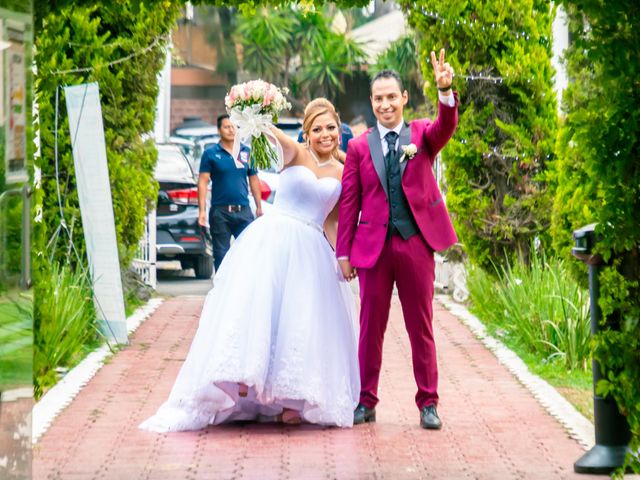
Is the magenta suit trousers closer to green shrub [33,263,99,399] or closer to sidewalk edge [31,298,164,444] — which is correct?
sidewalk edge [31,298,164,444]

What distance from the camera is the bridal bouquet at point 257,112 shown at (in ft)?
29.3

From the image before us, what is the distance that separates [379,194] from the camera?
340 inches

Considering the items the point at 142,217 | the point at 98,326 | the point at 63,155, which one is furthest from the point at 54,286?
the point at 142,217

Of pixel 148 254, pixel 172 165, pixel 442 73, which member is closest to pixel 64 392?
pixel 442 73

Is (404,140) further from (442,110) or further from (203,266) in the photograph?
(203,266)

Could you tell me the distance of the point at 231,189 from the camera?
1446 cm

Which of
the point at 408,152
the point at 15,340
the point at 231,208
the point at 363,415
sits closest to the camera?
the point at 15,340

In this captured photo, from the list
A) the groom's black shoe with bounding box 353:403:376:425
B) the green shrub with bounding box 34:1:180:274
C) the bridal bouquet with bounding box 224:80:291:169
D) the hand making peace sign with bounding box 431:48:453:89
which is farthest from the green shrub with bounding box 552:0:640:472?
the green shrub with bounding box 34:1:180:274

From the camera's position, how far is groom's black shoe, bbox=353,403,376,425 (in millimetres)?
8750

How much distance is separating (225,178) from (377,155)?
5.94 meters

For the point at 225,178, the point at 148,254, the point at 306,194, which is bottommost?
the point at 148,254

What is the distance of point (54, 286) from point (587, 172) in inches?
236

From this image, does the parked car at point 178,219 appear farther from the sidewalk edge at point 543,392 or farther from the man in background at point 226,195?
the sidewalk edge at point 543,392

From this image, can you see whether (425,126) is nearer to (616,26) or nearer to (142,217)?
(616,26)
